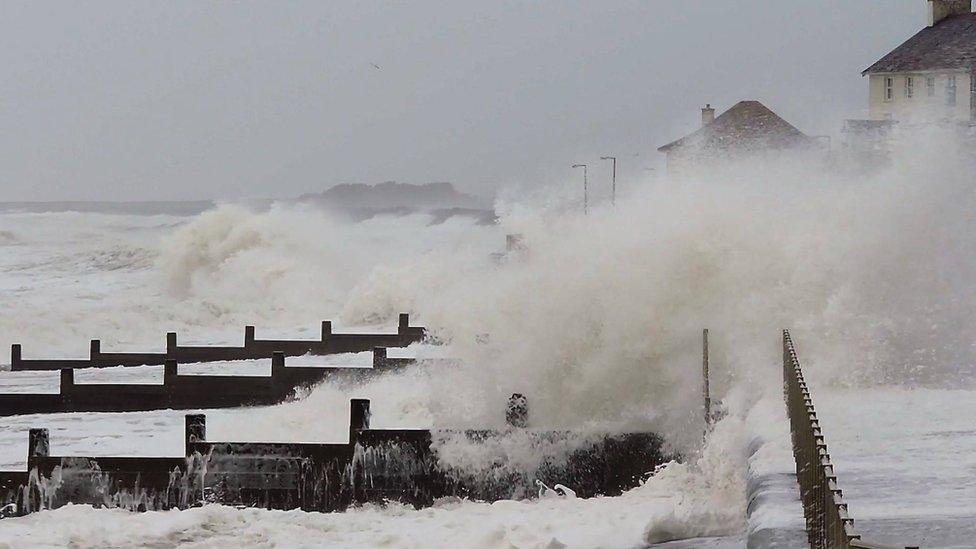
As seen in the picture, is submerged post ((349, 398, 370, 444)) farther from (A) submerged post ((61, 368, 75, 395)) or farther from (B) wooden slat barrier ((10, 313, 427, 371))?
(B) wooden slat barrier ((10, 313, 427, 371))

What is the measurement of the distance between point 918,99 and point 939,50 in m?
1.77

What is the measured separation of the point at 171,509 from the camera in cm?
1329

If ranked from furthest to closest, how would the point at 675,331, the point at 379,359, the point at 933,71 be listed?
the point at 933,71
the point at 379,359
the point at 675,331

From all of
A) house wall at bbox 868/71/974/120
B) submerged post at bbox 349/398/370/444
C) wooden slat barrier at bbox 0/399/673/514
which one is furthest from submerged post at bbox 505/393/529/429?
house wall at bbox 868/71/974/120

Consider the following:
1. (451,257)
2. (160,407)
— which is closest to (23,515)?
(160,407)

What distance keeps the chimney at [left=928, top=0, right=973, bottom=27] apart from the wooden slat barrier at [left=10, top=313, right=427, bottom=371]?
3146 centimetres

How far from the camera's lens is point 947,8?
5409cm

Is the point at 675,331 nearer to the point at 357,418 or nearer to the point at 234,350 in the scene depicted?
the point at 357,418

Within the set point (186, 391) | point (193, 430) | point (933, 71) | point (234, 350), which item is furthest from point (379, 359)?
point (933, 71)

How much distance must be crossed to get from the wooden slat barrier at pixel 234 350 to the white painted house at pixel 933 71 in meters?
28.5

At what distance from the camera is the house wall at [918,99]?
52.3 m

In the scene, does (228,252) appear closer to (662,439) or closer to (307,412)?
(307,412)

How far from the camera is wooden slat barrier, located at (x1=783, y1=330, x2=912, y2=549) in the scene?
5.34 metres

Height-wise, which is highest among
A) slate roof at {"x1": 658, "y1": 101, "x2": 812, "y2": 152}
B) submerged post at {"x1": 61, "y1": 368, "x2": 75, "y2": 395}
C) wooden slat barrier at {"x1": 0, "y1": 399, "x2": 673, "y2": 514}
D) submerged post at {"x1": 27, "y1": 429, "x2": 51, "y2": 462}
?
slate roof at {"x1": 658, "y1": 101, "x2": 812, "y2": 152}
